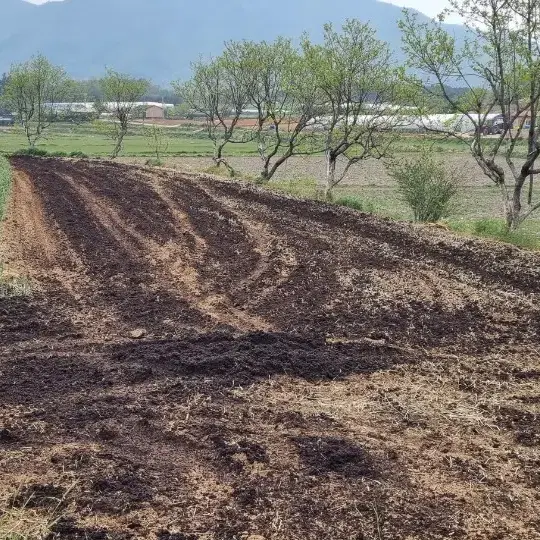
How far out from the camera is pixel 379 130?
71.4 feet

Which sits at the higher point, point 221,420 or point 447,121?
point 447,121

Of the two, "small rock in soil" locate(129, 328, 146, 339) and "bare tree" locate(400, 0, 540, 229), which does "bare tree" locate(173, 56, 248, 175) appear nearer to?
"bare tree" locate(400, 0, 540, 229)

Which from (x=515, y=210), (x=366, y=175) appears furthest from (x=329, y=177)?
(x=366, y=175)

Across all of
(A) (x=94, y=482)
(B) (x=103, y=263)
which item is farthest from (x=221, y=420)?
(B) (x=103, y=263)

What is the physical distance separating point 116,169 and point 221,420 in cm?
2300

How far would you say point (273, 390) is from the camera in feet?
21.4

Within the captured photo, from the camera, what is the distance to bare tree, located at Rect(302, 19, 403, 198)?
20344 mm

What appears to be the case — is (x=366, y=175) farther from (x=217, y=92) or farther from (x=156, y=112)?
(x=156, y=112)

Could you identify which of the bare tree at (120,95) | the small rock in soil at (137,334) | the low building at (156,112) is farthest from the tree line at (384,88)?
the low building at (156,112)

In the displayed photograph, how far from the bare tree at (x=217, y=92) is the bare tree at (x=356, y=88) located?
25.2ft

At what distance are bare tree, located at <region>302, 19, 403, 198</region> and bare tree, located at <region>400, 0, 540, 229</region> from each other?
4.80 metres

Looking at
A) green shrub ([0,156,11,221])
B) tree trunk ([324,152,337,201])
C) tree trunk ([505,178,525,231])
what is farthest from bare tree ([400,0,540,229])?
green shrub ([0,156,11,221])

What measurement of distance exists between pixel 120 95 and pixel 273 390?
39280 mm

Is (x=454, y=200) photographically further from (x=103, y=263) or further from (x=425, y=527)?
(x=425, y=527)
